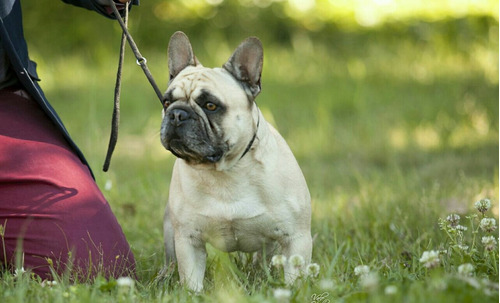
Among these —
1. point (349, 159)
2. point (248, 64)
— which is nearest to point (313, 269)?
point (248, 64)

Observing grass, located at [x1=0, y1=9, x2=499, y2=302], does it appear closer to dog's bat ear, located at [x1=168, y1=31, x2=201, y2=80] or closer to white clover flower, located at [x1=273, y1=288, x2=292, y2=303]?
white clover flower, located at [x1=273, y1=288, x2=292, y2=303]

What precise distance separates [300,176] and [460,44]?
5.28 m

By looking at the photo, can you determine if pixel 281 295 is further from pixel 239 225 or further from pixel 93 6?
pixel 93 6

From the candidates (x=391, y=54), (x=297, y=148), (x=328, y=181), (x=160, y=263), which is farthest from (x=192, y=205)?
(x=391, y=54)

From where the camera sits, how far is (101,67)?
7547 millimetres

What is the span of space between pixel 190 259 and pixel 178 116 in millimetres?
539

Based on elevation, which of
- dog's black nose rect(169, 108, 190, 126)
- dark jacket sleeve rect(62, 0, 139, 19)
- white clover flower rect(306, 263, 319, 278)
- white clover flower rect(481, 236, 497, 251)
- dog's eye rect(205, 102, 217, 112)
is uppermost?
dark jacket sleeve rect(62, 0, 139, 19)

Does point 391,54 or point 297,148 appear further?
point 391,54

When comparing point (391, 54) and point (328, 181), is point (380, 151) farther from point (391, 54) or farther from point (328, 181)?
point (391, 54)

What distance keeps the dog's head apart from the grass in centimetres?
43

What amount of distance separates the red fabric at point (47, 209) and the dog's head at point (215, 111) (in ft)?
1.67

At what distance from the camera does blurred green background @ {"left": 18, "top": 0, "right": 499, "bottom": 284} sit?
4.00m

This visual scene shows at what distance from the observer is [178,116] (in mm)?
2506

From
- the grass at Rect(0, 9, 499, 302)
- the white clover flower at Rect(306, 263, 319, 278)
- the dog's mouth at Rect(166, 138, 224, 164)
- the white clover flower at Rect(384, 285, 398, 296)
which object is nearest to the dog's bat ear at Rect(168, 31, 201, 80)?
the dog's mouth at Rect(166, 138, 224, 164)
